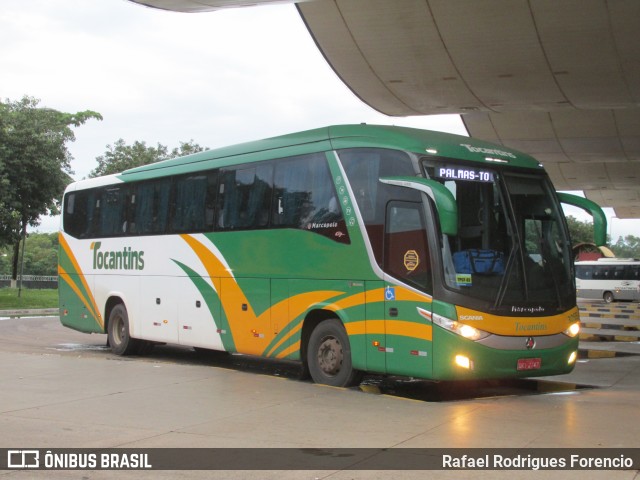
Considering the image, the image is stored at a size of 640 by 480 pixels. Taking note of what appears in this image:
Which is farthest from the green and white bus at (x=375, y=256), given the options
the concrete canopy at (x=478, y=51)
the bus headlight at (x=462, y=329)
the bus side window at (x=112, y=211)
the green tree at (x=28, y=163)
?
the green tree at (x=28, y=163)

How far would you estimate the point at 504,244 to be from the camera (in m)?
10.1

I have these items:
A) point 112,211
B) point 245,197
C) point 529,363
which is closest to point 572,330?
point 529,363

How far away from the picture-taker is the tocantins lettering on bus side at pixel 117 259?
1556cm

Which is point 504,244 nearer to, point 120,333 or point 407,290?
point 407,290

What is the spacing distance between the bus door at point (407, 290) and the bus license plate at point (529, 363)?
1.21 m

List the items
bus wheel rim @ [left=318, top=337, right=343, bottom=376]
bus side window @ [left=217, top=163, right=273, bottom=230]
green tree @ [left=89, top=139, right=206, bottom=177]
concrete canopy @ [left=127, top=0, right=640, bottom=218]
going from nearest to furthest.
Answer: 1. bus wheel rim @ [left=318, top=337, right=343, bottom=376]
2. bus side window @ [left=217, top=163, right=273, bottom=230]
3. concrete canopy @ [left=127, top=0, right=640, bottom=218]
4. green tree @ [left=89, top=139, right=206, bottom=177]

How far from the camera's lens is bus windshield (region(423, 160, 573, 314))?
32.6ft

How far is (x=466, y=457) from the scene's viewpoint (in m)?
6.88

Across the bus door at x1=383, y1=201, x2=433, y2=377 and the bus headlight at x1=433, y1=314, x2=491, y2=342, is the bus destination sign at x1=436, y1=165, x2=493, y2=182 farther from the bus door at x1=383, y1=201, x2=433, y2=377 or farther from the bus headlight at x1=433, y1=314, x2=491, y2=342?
the bus headlight at x1=433, y1=314, x2=491, y2=342

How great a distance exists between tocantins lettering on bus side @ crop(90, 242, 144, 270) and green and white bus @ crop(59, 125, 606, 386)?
1.18 metres

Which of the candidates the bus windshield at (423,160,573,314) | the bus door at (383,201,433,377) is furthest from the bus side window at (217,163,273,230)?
the bus windshield at (423,160,573,314)

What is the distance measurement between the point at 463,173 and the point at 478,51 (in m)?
13.3

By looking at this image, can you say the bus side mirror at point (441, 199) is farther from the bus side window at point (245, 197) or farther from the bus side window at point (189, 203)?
the bus side window at point (189, 203)

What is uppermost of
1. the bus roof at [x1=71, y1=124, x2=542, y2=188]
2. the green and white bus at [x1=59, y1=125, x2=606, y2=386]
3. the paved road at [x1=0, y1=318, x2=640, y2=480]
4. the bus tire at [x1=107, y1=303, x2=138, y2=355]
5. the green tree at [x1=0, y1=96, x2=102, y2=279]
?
the green tree at [x1=0, y1=96, x2=102, y2=279]
